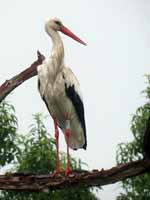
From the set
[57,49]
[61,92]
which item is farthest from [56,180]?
[57,49]

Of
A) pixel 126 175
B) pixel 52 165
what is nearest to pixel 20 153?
pixel 52 165

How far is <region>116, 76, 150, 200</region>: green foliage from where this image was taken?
10766mm

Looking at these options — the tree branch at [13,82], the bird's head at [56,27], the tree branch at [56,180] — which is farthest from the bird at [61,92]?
the tree branch at [56,180]

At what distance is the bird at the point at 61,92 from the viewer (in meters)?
8.31

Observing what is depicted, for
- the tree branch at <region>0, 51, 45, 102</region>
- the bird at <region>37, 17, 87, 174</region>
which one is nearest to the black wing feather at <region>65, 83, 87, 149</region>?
the bird at <region>37, 17, 87, 174</region>

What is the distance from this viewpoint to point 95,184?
6.53 metres

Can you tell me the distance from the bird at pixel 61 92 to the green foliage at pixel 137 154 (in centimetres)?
204

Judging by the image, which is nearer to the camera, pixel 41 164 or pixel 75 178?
pixel 75 178

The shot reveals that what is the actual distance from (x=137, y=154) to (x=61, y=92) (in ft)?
8.88

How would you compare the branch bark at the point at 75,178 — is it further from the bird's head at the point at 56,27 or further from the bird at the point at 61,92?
the bird's head at the point at 56,27

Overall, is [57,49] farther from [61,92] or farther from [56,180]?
[56,180]

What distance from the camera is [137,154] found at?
10828 millimetres

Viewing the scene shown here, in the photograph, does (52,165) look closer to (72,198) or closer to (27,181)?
(72,198)

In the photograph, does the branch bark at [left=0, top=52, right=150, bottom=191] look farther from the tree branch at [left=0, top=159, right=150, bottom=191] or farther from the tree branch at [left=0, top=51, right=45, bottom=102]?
the tree branch at [left=0, top=51, right=45, bottom=102]
